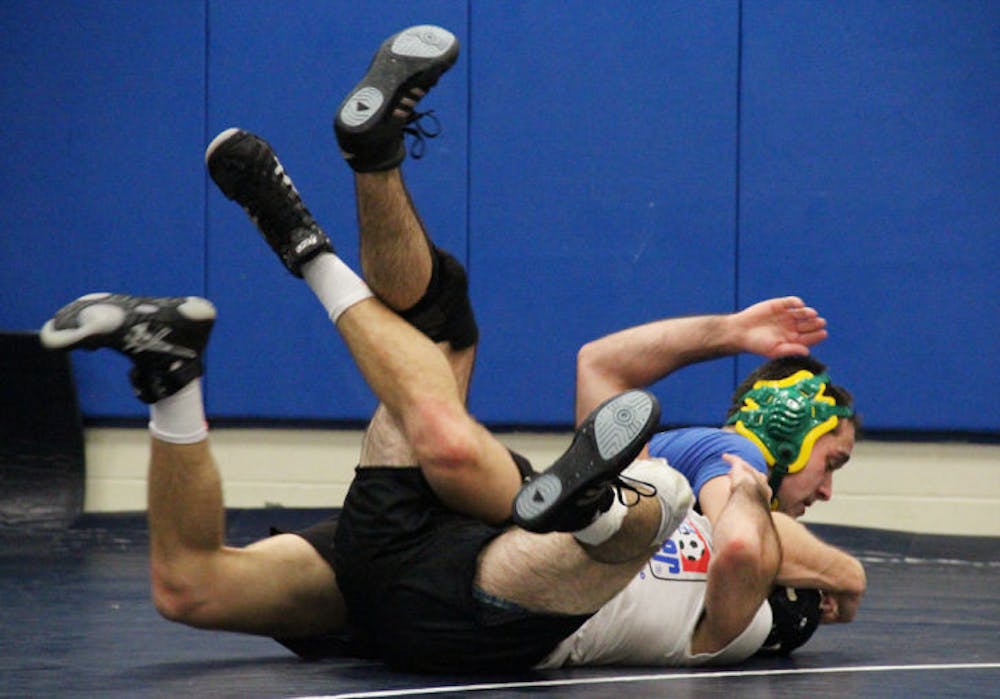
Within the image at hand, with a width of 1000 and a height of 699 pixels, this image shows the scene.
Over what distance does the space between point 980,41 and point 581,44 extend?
4.49 feet

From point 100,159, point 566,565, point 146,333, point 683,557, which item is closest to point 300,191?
point 100,159

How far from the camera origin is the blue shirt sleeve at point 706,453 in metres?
3.12

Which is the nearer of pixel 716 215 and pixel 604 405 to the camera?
pixel 604 405

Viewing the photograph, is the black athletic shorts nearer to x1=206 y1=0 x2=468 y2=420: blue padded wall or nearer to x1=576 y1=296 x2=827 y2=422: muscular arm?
x1=576 y1=296 x2=827 y2=422: muscular arm

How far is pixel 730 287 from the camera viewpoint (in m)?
5.89

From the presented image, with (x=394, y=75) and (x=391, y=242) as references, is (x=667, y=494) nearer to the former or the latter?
(x=391, y=242)

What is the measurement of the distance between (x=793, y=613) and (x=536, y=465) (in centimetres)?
293

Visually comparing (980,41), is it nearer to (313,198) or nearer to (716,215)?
(716,215)

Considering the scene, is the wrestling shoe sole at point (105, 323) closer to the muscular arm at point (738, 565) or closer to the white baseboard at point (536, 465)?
the muscular arm at point (738, 565)

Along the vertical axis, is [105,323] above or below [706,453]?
above

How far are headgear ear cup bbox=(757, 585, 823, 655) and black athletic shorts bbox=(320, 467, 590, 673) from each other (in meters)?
0.45

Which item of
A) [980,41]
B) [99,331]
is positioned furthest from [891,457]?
[99,331]

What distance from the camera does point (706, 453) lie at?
3156 millimetres

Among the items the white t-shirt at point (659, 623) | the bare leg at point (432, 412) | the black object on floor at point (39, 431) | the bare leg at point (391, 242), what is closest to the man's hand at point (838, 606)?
the white t-shirt at point (659, 623)
